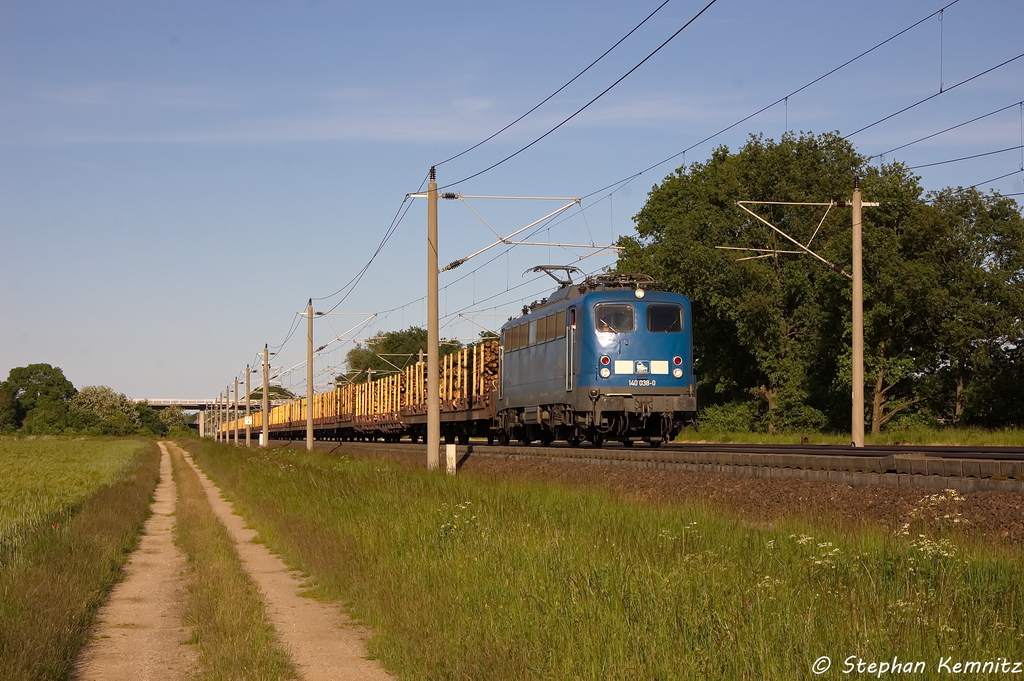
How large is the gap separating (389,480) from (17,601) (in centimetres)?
1086

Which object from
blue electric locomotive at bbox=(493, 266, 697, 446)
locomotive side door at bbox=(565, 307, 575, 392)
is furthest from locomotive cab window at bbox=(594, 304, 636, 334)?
locomotive side door at bbox=(565, 307, 575, 392)

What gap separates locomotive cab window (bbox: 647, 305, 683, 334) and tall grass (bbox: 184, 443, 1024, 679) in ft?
43.4

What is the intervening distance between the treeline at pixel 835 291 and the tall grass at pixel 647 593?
28.7 meters

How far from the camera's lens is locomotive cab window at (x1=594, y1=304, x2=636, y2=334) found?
27562 mm

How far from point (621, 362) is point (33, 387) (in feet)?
578

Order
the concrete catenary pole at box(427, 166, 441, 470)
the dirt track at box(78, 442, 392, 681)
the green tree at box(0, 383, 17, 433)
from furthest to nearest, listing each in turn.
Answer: the green tree at box(0, 383, 17, 433)
the concrete catenary pole at box(427, 166, 441, 470)
the dirt track at box(78, 442, 392, 681)

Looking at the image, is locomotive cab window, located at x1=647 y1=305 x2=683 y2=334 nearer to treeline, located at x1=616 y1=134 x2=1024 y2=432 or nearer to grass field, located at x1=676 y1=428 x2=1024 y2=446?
grass field, located at x1=676 y1=428 x2=1024 y2=446

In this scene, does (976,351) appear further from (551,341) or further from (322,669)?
(322,669)

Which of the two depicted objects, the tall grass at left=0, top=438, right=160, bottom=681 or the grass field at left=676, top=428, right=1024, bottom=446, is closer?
the tall grass at left=0, top=438, right=160, bottom=681

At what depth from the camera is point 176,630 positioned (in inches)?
419

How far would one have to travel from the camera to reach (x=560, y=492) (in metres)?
18.2

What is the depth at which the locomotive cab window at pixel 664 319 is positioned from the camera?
2802 centimetres

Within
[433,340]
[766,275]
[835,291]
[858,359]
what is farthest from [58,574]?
[766,275]

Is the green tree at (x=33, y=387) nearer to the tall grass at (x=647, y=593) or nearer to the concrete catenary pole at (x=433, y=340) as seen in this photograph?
the concrete catenary pole at (x=433, y=340)
